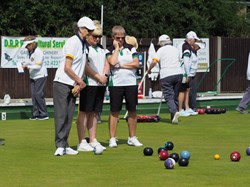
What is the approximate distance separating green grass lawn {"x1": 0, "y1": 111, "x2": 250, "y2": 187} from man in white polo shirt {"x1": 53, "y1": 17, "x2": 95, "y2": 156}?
0.38 meters

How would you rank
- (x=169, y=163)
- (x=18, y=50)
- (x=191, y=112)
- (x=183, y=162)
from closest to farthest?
(x=169, y=163) → (x=183, y=162) → (x=191, y=112) → (x=18, y=50)

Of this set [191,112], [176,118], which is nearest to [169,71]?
[176,118]

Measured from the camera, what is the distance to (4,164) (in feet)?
33.4

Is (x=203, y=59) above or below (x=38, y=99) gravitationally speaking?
above

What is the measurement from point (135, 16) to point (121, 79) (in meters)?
16.2

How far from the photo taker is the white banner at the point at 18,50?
21.4 meters

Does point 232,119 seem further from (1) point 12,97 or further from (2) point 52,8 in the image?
(2) point 52,8

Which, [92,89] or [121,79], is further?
[121,79]

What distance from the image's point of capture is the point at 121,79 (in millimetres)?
12281

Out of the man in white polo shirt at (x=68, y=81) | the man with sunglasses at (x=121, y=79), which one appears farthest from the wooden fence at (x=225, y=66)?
the man in white polo shirt at (x=68, y=81)

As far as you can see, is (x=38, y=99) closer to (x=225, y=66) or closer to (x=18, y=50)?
(x=18, y=50)

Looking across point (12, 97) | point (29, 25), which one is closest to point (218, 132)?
point (12, 97)

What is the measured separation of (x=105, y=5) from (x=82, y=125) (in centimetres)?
1574

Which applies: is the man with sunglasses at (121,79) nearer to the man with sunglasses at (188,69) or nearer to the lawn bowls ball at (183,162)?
the lawn bowls ball at (183,162)
